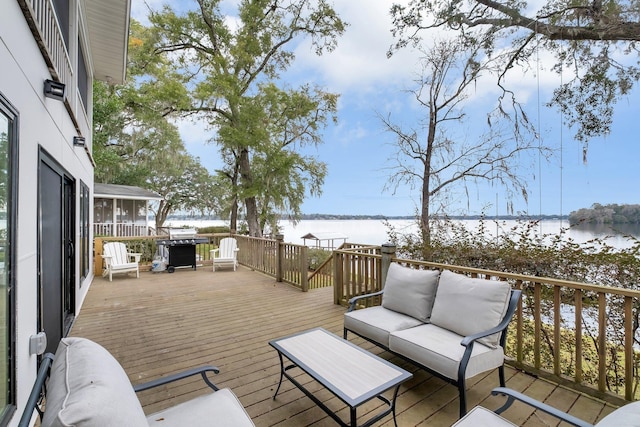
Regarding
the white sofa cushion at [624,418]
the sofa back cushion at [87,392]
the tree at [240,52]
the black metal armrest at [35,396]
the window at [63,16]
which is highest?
the tree at [240,52]

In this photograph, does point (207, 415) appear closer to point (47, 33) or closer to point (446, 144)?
point (47, 33)

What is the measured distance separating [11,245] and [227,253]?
6980 mm

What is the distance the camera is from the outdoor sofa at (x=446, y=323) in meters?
2.38

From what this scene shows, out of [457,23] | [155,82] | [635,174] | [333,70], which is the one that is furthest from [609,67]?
[155,82]

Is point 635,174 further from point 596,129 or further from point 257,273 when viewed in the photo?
point 257,273

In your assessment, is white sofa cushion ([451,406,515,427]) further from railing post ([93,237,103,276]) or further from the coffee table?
railing post ([93,237,103,276])

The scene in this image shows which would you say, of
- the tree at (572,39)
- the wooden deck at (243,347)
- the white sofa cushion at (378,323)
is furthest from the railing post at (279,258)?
the tree at (572,39)

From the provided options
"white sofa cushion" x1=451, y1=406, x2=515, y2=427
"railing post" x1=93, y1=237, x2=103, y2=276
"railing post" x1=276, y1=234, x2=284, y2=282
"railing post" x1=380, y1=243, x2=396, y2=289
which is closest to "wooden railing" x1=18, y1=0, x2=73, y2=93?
"white sofa cushion" x1=451, y1=406, x2=515, y2=427

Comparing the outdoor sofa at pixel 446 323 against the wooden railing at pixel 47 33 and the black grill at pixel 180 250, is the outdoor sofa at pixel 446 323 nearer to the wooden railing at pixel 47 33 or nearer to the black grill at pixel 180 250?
the wooden railing at pixel 47 33

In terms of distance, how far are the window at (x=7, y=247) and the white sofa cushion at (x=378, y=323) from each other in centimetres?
264

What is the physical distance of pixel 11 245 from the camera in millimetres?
1872

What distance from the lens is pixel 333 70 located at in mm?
14727

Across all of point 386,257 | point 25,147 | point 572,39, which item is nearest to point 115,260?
point 25,147

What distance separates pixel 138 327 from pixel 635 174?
7915 millimetres
